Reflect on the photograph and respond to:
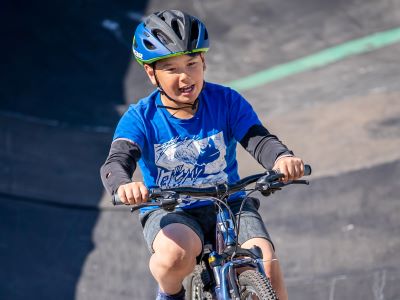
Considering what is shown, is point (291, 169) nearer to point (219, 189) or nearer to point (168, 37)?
point (219, 189)

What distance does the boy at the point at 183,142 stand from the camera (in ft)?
15.4

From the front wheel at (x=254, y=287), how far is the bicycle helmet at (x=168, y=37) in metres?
1.32

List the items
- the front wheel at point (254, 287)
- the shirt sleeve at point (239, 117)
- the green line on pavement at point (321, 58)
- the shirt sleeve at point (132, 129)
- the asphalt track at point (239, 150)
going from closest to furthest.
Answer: the front wheel at point (254, 287), the shirt sleeve at point (132, 129), the shirt sleeve at point (239, 117), the asphalt track at point (239, 150), the green line on pavement at point (321, 58)

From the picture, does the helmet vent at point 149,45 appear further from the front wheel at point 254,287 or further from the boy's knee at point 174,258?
the front wheel at point 254,287

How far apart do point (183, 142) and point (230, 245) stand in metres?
A: 0.79

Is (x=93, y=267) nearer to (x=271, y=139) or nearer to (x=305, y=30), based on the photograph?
(x=271, y=139)

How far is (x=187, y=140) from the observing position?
498cm

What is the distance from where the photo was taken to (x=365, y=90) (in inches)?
366

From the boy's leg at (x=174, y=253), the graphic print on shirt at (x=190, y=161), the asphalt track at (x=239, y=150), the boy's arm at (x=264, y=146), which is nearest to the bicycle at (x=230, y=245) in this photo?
the boy's leg at (x=174, y=253)

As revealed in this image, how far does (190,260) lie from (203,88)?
1.12 meters

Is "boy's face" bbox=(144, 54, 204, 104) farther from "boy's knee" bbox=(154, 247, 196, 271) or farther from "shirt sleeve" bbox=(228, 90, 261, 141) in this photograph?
"boy's knee" bbox=(154, 247, 196, 271)

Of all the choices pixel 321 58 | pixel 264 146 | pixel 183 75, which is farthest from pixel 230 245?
pixel 321 58

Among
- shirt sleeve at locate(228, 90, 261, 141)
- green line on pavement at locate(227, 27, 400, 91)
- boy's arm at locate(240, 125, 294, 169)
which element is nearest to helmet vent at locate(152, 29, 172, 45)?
shirt sleeve at locate(228, 90, 261, 141)

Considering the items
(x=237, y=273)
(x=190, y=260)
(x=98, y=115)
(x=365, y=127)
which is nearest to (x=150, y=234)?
(x=190, y=260)
